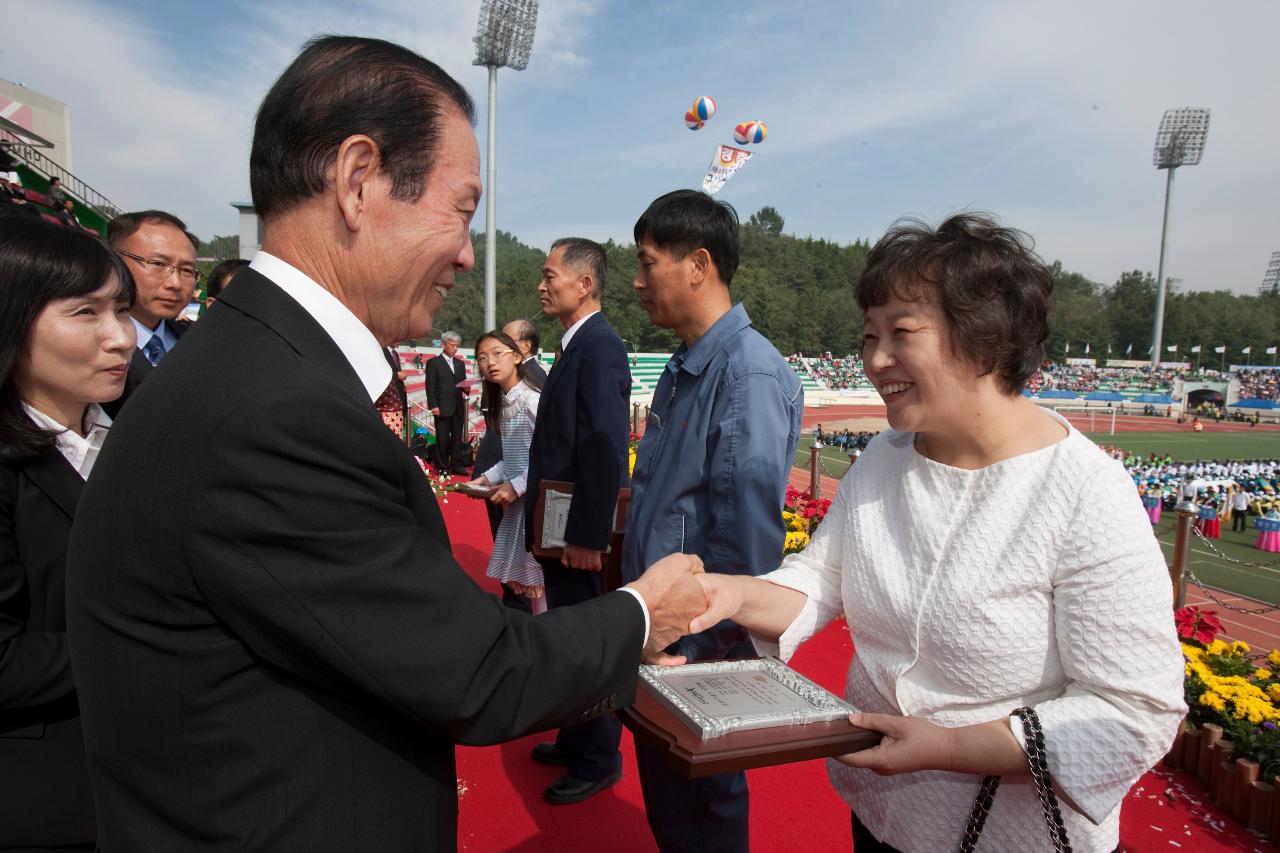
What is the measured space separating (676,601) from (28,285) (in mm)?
1708

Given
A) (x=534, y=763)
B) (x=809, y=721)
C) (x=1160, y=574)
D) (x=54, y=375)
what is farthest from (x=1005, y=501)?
(x=534, y=763)

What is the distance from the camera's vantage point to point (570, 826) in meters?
3.07

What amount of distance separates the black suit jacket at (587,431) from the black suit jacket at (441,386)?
7896mm

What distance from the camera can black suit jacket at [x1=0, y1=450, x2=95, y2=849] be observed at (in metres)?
1.48

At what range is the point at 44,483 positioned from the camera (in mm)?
1595

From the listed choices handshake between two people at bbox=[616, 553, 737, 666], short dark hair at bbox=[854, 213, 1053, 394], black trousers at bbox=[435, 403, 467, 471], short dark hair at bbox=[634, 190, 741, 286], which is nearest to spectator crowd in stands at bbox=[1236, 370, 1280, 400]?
black trousers at bbox=[435, 403, 467, 471]

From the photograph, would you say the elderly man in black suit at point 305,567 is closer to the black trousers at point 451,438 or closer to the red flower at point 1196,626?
the red flower at point 1196,626

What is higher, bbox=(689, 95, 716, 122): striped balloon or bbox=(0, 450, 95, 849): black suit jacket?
bbox=(689, 95, 716, 122): striped balloon

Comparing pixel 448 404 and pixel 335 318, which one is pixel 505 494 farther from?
pixel 448 404

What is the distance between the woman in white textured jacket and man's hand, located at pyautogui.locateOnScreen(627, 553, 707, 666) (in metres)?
0.18

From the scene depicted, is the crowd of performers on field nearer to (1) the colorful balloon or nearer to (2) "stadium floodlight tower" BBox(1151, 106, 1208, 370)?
(1) the colorful balloon

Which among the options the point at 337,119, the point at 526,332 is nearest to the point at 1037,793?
the point at 337,119

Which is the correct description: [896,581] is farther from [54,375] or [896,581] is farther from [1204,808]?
[1204,808]

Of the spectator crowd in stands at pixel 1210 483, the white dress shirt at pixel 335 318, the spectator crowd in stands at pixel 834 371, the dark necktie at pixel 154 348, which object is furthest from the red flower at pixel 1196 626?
the spectator crowd in stands at pixel 834 371
